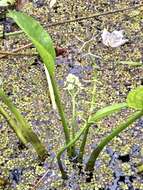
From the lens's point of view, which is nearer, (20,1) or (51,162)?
(51,162)

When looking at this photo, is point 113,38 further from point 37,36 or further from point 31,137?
point 37,36

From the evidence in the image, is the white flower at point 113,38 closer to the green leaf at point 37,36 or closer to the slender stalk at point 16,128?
the slender stalk at point 16,128

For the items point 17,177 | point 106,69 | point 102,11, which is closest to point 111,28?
point 102,11

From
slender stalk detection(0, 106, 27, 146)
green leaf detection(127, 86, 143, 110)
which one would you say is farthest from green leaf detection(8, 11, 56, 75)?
slender stalk detection(0, 106, 27, 146)

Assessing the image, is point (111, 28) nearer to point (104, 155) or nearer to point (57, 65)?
point (57, 65)

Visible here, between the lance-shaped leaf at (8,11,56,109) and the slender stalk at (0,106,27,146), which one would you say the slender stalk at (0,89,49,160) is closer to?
the slender stalk at (0,106,27,146)

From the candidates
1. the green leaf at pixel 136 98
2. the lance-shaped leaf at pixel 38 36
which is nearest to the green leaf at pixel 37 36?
the lance-shaped leaf at pixel 38 36

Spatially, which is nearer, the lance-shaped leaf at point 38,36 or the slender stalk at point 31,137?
the lance-shaped leaf at point 38,36
